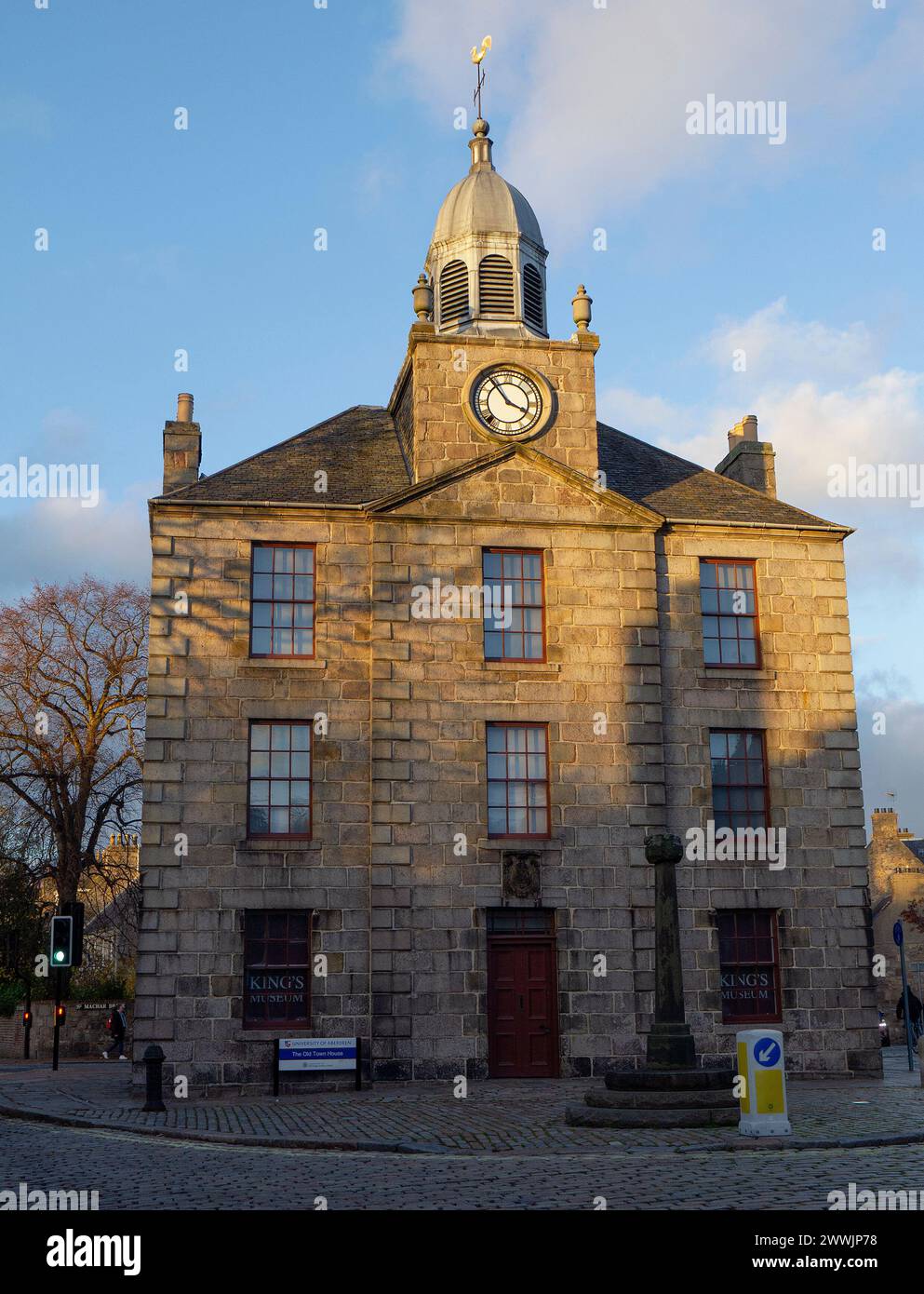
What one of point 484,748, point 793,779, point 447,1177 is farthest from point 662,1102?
point 793,779

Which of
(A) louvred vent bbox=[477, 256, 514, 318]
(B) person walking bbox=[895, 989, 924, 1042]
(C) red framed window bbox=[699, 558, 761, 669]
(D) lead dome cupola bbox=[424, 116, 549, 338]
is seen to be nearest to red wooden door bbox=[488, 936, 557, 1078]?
(C) red framed window bbox=[699, 558, 761, 669]

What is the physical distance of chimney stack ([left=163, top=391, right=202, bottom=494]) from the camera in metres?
26.6

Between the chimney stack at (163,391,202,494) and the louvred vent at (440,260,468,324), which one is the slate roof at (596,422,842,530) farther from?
the chimney stack at (163,391,202,494)

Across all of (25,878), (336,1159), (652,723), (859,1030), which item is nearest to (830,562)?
(652,723)

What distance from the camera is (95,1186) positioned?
11680 millimetres

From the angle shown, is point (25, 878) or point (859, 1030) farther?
point (25, 878)

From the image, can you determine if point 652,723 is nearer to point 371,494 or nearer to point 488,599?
point 488,599

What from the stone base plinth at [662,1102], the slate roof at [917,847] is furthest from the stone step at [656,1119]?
the slate roof at [917,847]

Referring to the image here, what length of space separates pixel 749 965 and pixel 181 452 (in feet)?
49.2

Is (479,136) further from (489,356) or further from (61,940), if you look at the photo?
(61,940)

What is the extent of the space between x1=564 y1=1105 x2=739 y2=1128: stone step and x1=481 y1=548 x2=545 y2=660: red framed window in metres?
10.5

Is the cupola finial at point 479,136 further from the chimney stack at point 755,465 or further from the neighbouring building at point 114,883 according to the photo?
the neighbouring building at point 114,883
